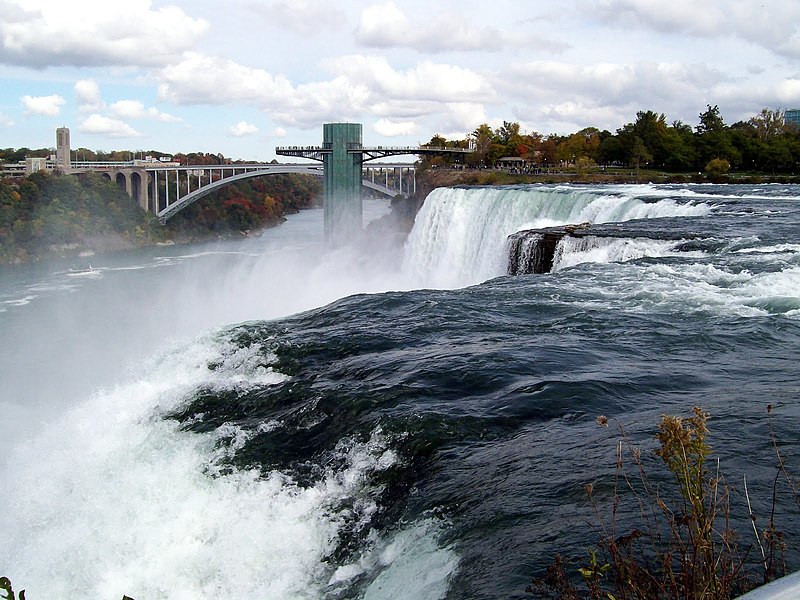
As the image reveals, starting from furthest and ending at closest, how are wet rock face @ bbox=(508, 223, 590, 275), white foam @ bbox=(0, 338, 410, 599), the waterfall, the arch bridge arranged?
the arch bridge → the waterfall → wet rock face @ bbox=(508, 223, 590, 275) → white foam @ bbox=(0, 338, 410, 599)

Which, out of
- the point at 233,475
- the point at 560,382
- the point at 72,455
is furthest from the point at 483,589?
the point at 72,455

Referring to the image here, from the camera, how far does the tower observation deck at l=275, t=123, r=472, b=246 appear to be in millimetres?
46500

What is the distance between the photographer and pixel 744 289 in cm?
1059

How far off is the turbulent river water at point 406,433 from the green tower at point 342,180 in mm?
33371

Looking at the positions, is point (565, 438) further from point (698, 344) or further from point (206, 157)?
point (206, 157)

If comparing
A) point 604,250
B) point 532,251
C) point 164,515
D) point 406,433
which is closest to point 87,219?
point 532,251

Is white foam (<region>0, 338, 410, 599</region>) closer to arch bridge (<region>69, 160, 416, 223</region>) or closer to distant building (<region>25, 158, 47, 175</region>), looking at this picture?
arch bridge (<region>69, 160, 416, 223</region>)

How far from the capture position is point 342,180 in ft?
154

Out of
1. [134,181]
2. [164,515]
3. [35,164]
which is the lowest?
[164,515]

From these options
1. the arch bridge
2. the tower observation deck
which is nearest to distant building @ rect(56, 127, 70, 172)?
the arch bridge

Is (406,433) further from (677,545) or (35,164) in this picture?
(35,164)

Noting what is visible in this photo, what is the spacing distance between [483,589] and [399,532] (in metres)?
1.07

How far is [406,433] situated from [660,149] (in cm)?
4620

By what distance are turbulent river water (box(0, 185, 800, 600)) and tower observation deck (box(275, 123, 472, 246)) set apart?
1314 inches
